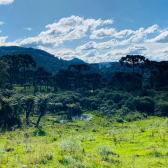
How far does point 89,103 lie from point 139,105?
54.2 feet

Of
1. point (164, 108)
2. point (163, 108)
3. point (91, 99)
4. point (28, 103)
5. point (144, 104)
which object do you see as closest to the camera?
point (28, 103)

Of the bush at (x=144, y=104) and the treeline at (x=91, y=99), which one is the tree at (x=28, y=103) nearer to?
the treeline at (x=91, y=99)

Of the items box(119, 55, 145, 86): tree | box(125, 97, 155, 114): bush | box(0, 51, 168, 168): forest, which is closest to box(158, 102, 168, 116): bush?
box(0, 51, 168, 168): forest

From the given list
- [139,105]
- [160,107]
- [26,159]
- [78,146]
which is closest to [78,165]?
[78,146]

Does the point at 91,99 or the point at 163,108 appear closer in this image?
the point at 163,108

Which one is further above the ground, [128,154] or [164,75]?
[164,75]

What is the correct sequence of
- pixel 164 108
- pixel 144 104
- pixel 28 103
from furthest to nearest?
pixel 144 104
pixel 164 108
pixel 28 103

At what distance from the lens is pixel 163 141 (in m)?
11.3

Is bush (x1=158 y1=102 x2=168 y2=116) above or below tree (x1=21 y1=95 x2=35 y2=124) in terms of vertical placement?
below

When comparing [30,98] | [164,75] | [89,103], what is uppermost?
[164,75]

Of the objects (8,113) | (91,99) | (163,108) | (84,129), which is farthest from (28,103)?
(163,108)

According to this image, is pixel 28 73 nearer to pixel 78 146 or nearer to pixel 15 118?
pixel 15 118

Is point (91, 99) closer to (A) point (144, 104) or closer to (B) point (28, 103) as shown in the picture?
(A) point (144, 104)

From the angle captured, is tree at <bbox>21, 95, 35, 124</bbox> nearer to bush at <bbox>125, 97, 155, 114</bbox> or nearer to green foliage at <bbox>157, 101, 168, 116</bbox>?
bush at <bbox>125, 97, 155, 114</bbox>
